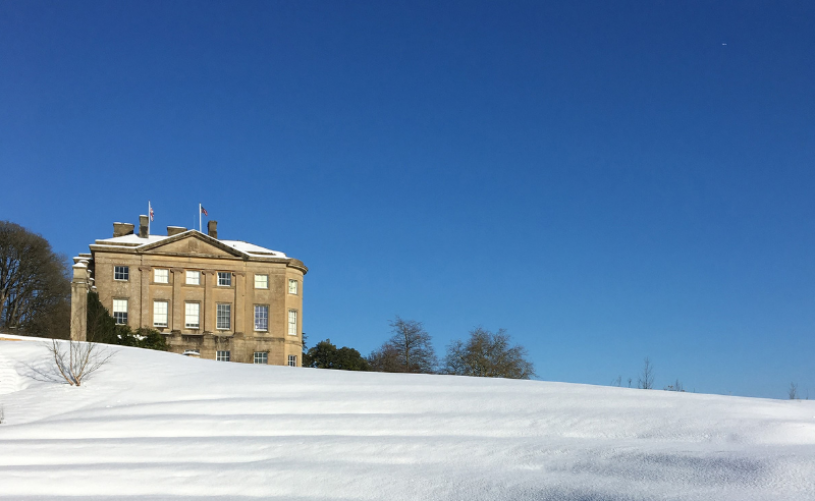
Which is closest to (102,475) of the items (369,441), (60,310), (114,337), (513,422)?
(369,441)

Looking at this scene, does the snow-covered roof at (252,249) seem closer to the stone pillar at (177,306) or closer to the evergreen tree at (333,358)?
the stone pillar at (177,306)

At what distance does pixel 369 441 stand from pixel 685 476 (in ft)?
14.5

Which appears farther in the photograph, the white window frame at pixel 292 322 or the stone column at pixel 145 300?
the white window frame at pixel 292 322

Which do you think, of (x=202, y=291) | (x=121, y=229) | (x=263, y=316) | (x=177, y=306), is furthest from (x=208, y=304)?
(x=121, y=229)

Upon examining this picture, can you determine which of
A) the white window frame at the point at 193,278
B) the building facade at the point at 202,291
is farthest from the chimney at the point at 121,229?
the white window frame at the point at 193,278

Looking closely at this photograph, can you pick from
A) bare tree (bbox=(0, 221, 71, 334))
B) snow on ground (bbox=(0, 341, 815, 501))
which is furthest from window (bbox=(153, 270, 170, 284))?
snow on ground (bbox=(0, 341, 815, 501))

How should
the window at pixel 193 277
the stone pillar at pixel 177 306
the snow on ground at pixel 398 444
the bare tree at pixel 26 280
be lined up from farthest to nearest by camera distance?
the bare tree at pixel 26 280 → the window at pixel 193 277 → the stone pillar at pixel 177 306 → the snow on ground at pixel 398 444

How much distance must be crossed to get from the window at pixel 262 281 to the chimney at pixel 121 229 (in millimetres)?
8871

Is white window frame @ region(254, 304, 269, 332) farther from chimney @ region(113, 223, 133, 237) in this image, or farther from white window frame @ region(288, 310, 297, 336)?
chimney @ region(113, 223, 133, 237)

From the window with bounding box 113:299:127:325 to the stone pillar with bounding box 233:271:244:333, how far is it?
246 inches

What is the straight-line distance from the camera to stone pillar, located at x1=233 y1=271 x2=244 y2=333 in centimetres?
4188

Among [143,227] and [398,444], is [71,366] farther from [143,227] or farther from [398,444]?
[143,227]

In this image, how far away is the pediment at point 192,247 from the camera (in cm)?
4122

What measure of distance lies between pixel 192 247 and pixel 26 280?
50.3 feet
